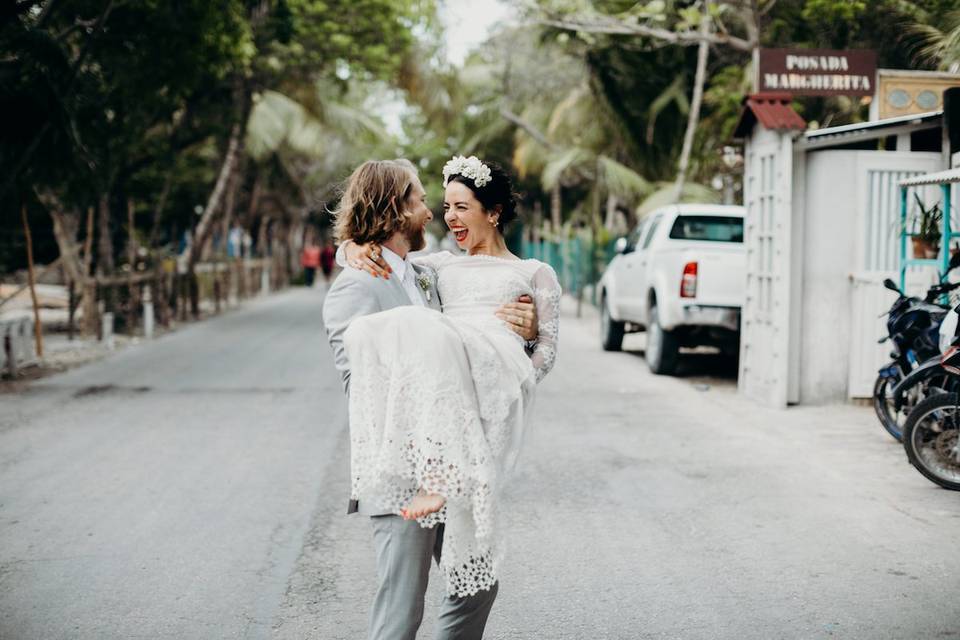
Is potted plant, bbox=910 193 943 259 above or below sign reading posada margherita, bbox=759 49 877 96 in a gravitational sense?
below

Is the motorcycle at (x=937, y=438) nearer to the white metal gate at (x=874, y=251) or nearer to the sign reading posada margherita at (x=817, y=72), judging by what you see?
the white metal gate at (x=874, y=251)

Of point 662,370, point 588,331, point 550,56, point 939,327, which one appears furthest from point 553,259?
point 939,327

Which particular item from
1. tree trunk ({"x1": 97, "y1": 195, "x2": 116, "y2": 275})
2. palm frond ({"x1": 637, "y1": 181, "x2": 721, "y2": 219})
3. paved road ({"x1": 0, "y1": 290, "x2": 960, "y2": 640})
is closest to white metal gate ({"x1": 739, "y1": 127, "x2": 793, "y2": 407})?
paved road ({"x1": 0, "y1": 290, "x2": 960, "y2": 640})

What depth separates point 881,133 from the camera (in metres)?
11.0

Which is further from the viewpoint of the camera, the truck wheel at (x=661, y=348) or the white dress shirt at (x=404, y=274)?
the truck wheel at (x=661, y=348)

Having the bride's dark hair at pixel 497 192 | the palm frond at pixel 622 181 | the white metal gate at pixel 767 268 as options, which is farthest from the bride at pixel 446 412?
the palm frond at pixel 622 181

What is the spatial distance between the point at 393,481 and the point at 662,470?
198 inches

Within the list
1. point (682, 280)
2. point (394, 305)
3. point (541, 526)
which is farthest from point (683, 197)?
point (394, 305)

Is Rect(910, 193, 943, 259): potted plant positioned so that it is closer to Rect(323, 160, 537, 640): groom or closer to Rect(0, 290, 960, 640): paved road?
Rect(0, 290, 960, 640): paved road

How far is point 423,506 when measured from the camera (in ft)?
10.6

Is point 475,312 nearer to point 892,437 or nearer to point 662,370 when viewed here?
point 892,437

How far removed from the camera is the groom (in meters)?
3.28

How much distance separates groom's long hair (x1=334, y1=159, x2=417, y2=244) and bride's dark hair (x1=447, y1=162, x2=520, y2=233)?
0.73 ft

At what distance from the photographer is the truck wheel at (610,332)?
1703cm
